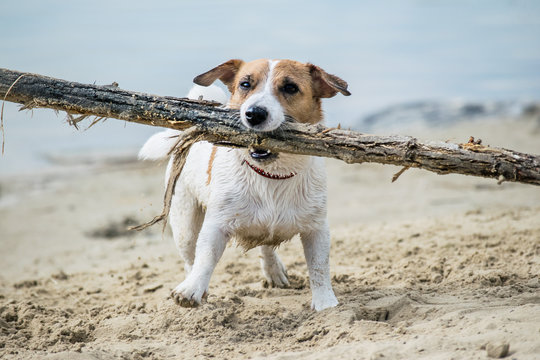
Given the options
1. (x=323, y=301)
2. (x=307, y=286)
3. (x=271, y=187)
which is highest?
(x=271, y=187)

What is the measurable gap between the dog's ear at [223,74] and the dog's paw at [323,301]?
5.69 ft

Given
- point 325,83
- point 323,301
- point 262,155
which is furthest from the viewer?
point 325,83

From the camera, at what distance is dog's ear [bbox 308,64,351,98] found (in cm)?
426

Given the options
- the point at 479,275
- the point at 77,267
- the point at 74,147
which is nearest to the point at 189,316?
the point at 479,275

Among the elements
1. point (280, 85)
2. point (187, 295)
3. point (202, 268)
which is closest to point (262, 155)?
point (280, 85)

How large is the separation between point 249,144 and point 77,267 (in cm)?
363

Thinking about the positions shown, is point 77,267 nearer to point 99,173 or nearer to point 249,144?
point 249,144

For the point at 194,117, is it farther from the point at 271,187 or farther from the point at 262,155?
the point at 271,187

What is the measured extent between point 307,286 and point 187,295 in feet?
4.83

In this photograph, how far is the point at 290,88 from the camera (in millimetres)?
4199

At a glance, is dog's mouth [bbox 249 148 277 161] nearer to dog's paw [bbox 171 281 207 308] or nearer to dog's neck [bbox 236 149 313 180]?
dog's neck [bbox 236 149 313 180]

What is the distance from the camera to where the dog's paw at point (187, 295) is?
378cm

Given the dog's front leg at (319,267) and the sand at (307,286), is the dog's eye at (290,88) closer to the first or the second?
the dog's front leg at (319,267)

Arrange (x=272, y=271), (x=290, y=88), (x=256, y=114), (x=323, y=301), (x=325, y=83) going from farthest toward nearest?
(x=272, y=271) < (x=325, y=83) < (x=290, y=88) < (x=323, y=301) < (x=256, y=114)
